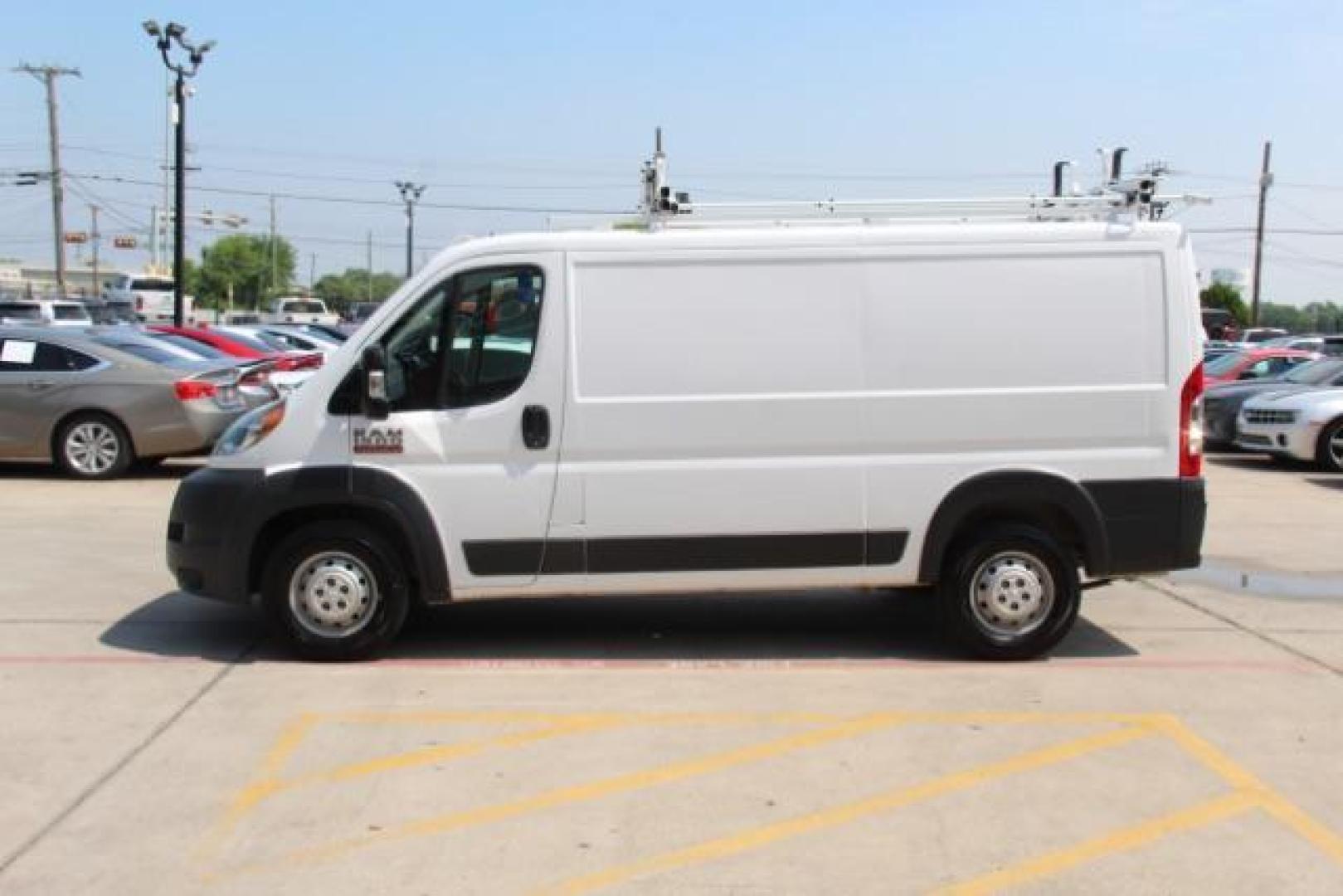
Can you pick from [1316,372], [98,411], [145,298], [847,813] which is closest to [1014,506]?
[847,813]

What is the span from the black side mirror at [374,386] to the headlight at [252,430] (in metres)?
0.46

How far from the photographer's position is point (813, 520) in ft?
21.7

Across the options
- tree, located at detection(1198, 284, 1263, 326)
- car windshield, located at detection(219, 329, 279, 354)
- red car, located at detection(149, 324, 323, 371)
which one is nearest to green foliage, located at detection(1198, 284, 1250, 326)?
tree, located at detection(1198, 284, 1263, 326)

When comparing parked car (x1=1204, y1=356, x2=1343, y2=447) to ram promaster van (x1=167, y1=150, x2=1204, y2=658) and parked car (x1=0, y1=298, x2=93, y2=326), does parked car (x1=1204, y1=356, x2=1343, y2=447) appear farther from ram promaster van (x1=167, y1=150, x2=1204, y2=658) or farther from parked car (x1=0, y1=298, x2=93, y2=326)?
parked car (x1=0, y1=298, x2=93, y2=326)

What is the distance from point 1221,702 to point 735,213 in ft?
10.6

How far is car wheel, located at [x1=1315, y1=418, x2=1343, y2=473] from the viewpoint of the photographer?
52.3ft

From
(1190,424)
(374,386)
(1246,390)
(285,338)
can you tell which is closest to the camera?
(374,386)

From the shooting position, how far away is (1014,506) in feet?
22.0

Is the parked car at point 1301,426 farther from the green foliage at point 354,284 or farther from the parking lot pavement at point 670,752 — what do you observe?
the green foliage at point 354,284

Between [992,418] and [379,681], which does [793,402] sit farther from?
[379,681]

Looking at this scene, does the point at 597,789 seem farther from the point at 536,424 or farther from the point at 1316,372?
the point at 1316,372

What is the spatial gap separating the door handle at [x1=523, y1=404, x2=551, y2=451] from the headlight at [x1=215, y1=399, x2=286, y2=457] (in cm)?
120

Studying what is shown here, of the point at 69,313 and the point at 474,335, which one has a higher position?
the point at 69,313

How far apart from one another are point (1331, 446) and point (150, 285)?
55.3 metres
